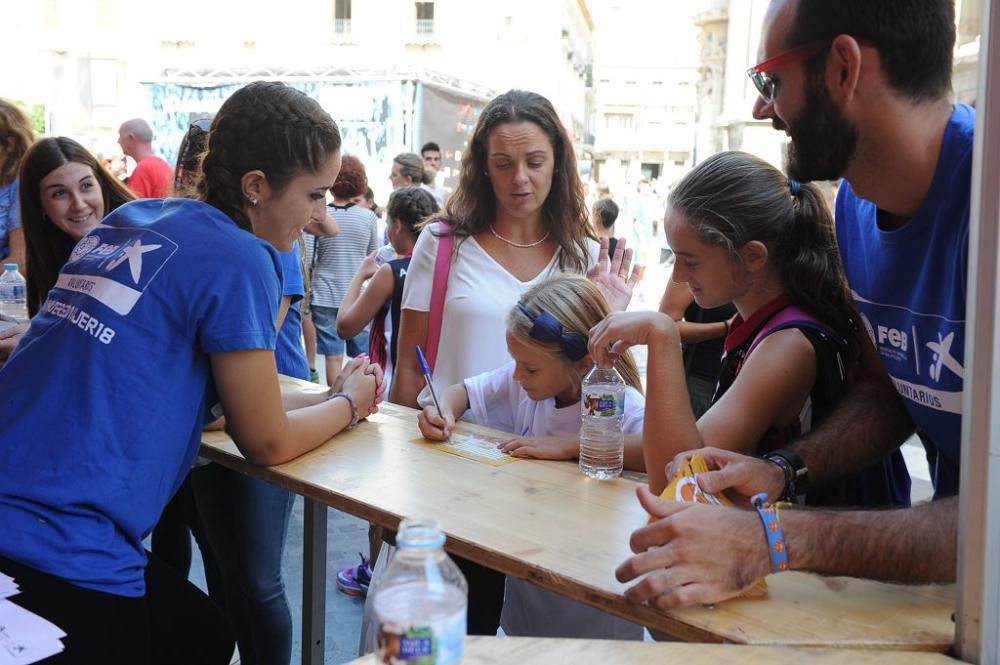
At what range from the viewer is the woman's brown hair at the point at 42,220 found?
280cm

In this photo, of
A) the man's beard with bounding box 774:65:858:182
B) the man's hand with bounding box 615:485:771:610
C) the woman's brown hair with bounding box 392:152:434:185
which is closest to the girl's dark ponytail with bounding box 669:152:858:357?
the man's beard with bounding box 774:65:858:182

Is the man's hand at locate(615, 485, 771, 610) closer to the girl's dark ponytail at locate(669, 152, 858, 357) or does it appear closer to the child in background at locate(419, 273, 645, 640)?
the girl's dark ponytail at locate(669, 152, 858, 357)

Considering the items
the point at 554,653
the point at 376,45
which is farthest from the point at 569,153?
the point at 376,45

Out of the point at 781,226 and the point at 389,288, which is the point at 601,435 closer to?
the point at 781,226

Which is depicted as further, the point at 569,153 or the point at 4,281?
the point at 4,281

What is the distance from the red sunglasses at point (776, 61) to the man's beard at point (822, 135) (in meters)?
0.04

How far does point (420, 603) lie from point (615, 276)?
1849 mm

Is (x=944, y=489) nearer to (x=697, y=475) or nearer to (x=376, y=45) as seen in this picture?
(x=697, y=475)

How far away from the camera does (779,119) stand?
154 centimetres

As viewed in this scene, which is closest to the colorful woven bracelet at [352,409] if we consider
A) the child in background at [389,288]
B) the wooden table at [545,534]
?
the wooden table at [545,534]

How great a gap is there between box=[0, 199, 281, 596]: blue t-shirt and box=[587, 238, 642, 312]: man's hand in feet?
3.95

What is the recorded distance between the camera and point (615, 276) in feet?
8.80

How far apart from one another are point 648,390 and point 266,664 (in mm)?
1411

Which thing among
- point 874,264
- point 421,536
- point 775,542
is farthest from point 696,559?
point 874,264
